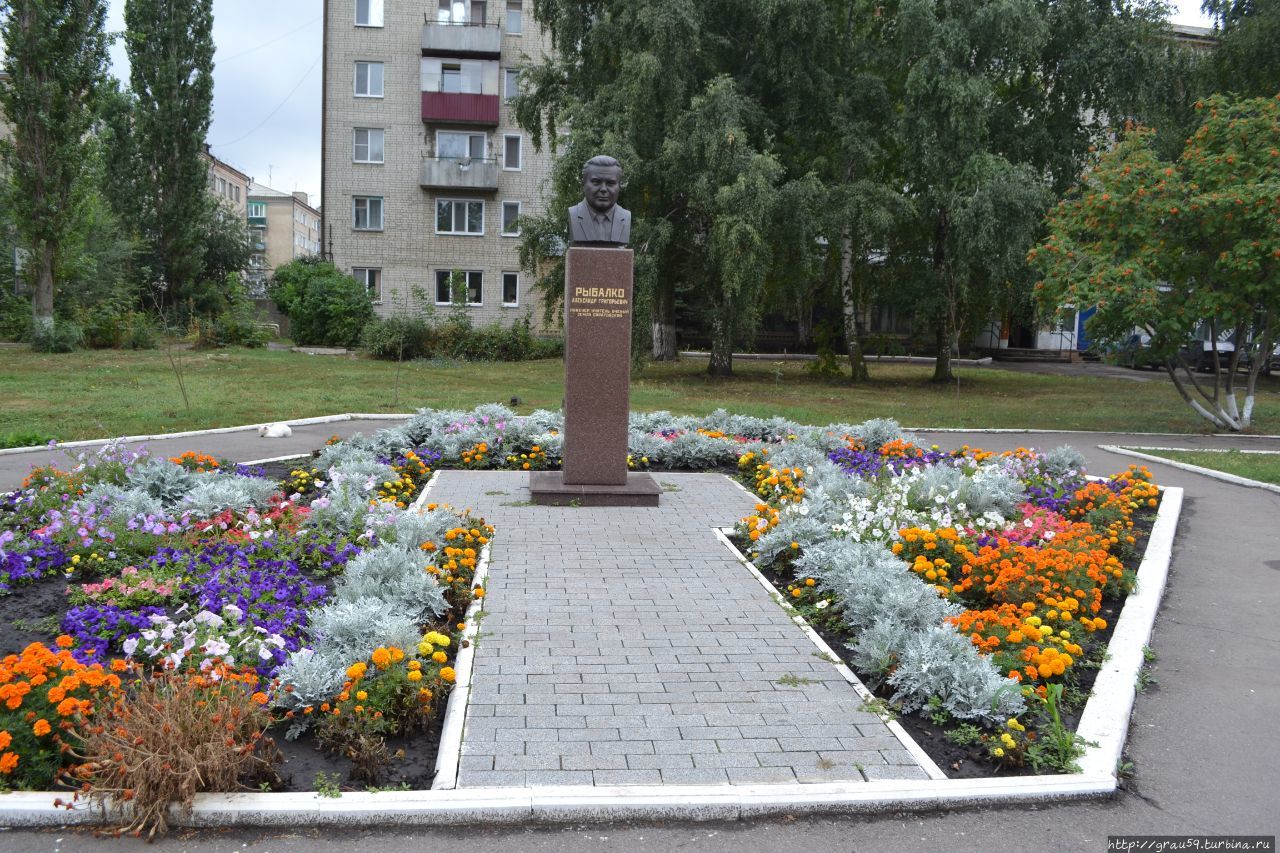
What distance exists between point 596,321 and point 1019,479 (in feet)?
14.2

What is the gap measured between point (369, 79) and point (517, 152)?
241 inches

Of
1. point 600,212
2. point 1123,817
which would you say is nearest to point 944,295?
point 600,212

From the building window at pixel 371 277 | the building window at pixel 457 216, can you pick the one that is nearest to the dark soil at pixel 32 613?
the building window at pixel 371 277

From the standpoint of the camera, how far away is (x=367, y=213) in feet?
128

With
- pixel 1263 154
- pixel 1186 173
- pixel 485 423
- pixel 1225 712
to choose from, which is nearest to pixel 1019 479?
pixel 1225 712

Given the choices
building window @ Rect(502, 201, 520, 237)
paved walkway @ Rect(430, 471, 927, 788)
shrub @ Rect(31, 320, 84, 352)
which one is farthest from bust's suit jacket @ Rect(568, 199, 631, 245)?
building window @ Rect(502, 201, 520, 237)

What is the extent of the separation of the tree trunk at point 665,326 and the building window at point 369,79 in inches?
609

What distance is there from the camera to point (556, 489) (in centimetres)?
910

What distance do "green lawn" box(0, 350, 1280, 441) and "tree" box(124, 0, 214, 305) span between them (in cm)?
1160

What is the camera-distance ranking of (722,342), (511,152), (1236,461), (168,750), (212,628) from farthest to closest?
(511,152), (722,342), (1236,461), (212,628), (168,750)

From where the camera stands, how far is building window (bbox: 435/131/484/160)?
127ft

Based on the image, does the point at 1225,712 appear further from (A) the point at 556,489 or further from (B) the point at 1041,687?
(A) the point at 556,489

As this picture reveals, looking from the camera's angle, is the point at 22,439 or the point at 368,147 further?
the point at 368,147

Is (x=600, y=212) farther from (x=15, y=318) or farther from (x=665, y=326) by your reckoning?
(x=15, y=318)
